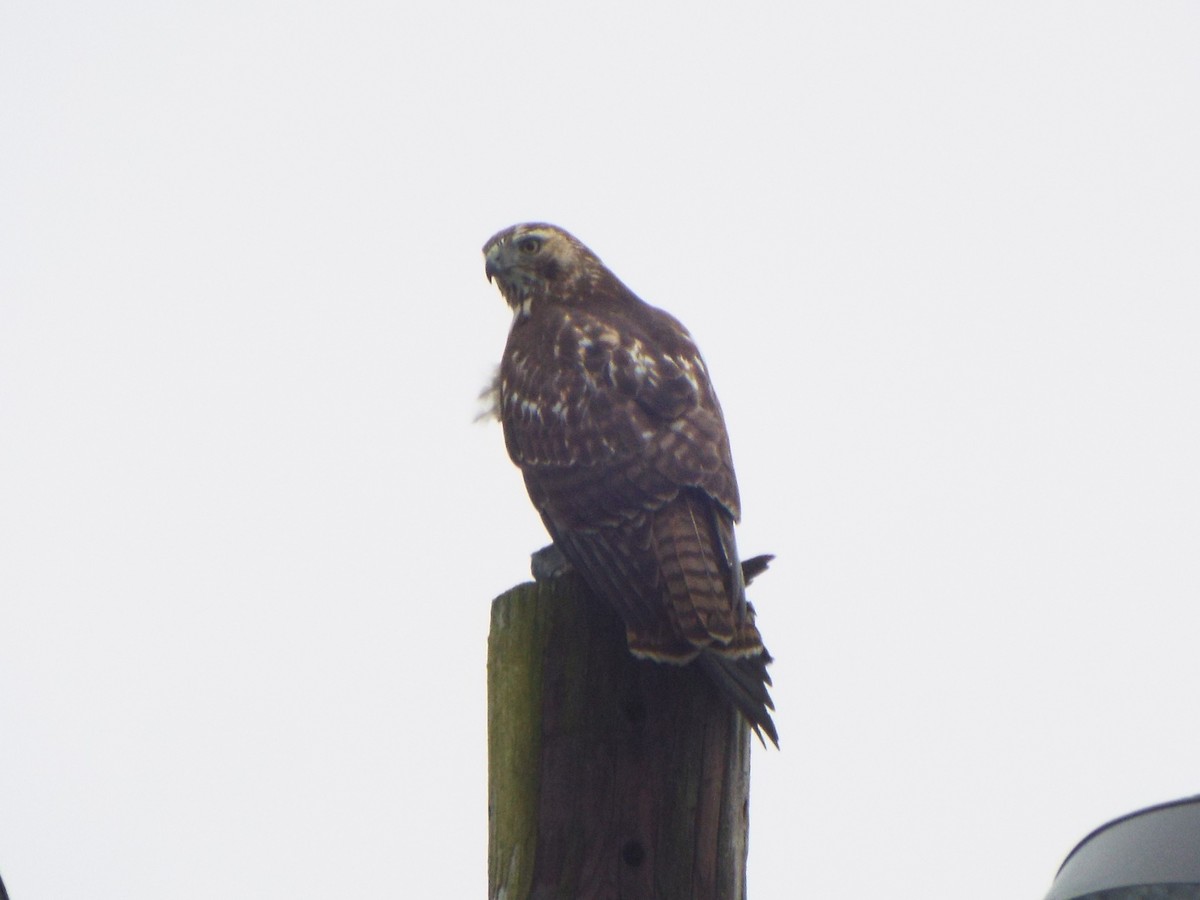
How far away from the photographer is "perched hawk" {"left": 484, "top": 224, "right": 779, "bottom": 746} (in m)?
3.85

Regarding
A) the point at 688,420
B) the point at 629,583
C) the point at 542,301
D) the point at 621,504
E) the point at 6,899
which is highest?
the point at 542,301

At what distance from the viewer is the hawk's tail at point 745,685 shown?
3580mm

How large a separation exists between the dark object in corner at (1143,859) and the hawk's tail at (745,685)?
93 cm

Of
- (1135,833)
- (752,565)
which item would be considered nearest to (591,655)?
(752,565)

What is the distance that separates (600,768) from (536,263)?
3269mm

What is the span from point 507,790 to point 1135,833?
4.43ft

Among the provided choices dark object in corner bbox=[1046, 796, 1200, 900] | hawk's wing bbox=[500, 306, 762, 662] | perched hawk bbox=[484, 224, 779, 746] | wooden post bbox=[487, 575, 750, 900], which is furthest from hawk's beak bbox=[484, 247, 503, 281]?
dark object in corner bbox=[1046, 796, 1200, 900]

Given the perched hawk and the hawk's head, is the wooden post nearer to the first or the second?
the perched hawk

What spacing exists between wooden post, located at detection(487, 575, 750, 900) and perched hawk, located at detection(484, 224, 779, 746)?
0.10 metres

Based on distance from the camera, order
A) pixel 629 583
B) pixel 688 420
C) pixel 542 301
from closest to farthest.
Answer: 1. pixel 629 583
2. pixel 688 420
3. pixel 542 301

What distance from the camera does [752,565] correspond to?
4.30m

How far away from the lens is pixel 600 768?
344cm

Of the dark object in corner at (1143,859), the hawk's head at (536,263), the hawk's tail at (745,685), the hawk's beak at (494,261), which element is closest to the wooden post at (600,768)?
the hawk's tail at (745,685)

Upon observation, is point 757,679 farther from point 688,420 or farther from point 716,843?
point 688,420
